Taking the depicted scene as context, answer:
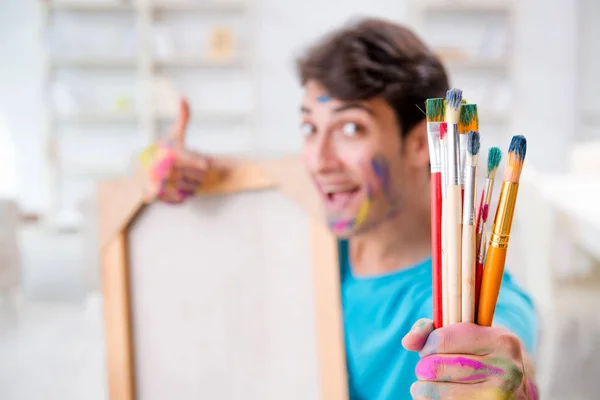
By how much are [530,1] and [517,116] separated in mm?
137

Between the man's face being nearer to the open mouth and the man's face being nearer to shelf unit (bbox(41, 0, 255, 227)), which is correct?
the open mouth

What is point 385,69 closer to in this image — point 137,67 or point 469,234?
point 469,234

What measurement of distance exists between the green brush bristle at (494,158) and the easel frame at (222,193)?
0.68 feet

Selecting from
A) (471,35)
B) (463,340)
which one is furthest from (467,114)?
(471,35)

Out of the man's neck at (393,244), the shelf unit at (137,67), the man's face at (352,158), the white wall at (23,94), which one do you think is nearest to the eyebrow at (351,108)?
the man's face at (352,158)

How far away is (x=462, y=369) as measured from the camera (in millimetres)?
272

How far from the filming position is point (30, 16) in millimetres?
658

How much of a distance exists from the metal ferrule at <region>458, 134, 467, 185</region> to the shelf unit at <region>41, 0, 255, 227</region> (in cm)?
38

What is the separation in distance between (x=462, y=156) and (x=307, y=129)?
208mm

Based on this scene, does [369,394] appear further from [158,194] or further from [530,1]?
[530,1]

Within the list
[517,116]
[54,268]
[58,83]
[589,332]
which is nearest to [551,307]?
[589,332]

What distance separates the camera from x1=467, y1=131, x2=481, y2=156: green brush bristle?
27cm

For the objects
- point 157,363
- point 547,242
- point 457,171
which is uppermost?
point 457,171

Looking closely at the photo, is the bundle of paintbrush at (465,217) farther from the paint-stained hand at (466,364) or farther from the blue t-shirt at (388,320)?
the blue t-shirt at (388,320)
